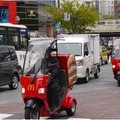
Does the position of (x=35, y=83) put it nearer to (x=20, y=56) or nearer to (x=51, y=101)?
(x=51, y=101)

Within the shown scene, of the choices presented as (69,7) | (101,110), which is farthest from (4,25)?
(69,7)

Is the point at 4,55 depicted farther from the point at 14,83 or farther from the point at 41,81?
the point at 41,81

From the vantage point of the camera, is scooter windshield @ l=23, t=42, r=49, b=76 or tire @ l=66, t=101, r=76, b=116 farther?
tire @ l=66, t=101, r=76, b=116

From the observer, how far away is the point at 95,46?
23.4 meters

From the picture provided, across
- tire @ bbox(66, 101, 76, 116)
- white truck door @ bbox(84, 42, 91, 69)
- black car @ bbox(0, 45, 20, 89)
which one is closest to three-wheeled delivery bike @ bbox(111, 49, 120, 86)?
white truck door @ bbox(84, 42, 91, 69)

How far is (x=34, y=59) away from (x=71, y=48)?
→ 35.1 feet

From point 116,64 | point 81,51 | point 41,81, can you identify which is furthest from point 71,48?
point 41,81

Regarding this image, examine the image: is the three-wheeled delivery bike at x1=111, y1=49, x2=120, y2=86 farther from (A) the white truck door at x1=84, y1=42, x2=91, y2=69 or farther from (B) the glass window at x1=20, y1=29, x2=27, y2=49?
(B) the glass window at x1=20, y1=29, x2=27, y2=49

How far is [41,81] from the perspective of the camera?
9172 mm

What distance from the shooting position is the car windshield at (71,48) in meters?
20.0

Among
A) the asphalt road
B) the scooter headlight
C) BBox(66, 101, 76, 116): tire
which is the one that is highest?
the scooter headlight

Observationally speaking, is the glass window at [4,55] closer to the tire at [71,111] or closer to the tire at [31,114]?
the tire at [71,111]

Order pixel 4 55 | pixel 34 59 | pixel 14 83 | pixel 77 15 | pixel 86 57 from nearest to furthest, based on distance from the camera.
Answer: pixel 34 59 < pixel 4 55 < pixel 14 83 < pixel 86 57 < pixel 77 15

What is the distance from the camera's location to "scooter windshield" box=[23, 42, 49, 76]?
9383mm
